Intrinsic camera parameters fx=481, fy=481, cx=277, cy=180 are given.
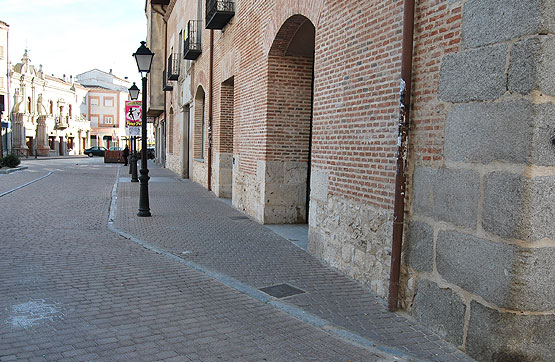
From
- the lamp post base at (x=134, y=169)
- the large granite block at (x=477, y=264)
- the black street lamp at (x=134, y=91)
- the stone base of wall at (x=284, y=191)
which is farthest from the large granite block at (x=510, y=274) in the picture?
the black street lamp at (x=134, y=91)

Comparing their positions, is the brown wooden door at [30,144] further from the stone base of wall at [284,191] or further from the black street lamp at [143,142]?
the stone base of wall at [284,191]

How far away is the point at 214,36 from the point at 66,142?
53597 mm

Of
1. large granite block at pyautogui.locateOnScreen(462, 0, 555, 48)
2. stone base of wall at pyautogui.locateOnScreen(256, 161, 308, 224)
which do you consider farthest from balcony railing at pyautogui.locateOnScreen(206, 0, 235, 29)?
large granite block at pyautogui.locateOnScreen(462, 0, 555, 48)

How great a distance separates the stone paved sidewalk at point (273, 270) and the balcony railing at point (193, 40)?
24.6 feet

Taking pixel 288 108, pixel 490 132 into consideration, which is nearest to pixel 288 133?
pixel 288 108

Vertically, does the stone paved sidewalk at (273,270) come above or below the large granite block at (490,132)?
below

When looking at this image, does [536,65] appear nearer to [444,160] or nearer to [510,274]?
[444,160]

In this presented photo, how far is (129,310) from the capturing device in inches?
190

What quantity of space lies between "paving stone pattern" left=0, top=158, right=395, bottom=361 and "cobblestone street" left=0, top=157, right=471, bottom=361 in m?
0.01

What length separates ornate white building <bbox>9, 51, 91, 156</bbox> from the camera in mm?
49875

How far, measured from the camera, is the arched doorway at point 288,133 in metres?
9.54

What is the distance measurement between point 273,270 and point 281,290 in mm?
834

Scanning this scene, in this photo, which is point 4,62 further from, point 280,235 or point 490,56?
point 490,56

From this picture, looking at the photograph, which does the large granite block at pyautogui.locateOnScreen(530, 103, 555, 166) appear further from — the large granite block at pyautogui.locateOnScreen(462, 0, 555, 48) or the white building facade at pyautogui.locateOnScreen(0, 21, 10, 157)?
→ the white building facade at pyautogui.locateOnScreen(0, 21, 10, 157)
